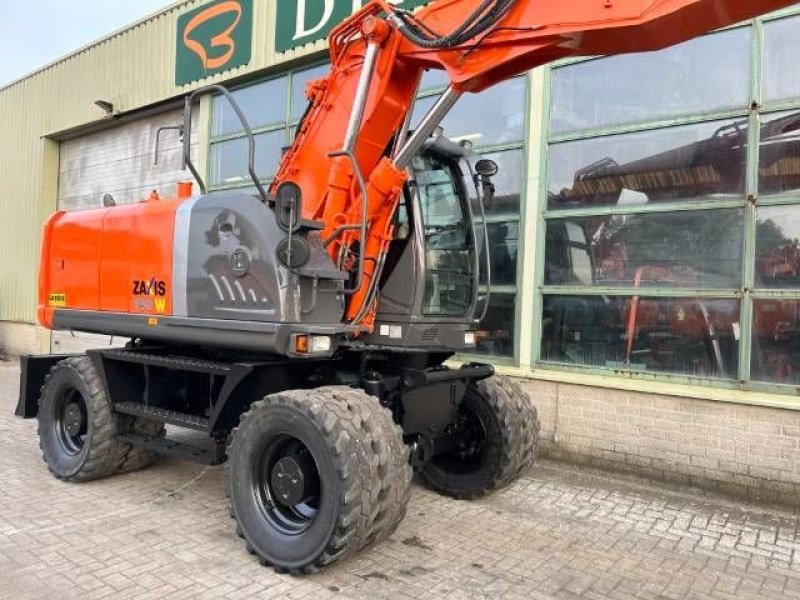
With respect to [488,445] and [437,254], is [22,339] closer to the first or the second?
[488,445]

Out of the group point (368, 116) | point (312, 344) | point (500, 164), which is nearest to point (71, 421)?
point (312, 344)

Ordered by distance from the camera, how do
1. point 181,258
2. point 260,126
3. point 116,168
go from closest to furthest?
1. point 181,258
2. point 260,126
3. point 116,168

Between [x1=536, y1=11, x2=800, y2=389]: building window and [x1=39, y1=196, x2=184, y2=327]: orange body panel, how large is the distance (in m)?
3.96

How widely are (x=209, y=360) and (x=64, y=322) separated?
1.73 metres

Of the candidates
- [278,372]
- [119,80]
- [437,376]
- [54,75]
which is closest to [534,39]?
[437,376]

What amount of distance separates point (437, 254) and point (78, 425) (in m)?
3.56

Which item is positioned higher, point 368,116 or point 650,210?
point 368,116

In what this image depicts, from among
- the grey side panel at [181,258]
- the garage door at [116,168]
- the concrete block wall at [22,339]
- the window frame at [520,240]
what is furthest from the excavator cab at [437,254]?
the concrete block wall at [22,339]

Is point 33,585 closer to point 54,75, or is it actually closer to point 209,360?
point 209,360

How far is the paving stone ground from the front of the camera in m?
3.75

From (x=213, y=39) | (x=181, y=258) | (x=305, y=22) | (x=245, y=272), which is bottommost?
(x=245, y=272)

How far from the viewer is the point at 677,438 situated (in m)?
5.98

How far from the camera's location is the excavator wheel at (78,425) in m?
5.47

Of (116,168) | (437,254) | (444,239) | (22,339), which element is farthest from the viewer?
(22,339)
